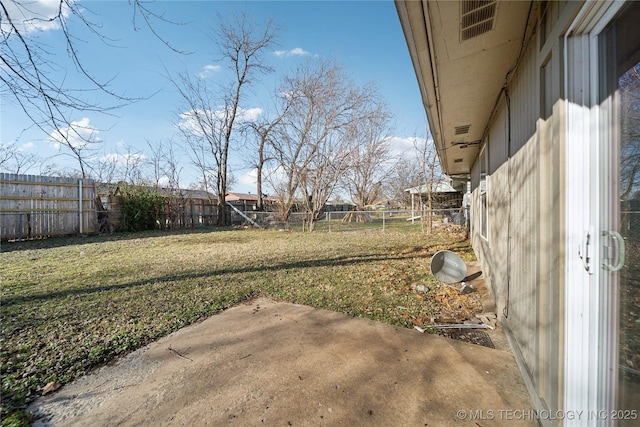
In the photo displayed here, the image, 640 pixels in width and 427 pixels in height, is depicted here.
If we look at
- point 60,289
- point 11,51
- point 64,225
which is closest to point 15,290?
point 60,289

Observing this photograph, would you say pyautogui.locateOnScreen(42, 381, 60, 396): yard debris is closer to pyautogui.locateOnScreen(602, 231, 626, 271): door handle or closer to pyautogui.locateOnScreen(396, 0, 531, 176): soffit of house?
pyautogui.locateOnScreen(602, 231, 626, 271): door handle

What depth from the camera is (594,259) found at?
1151mm

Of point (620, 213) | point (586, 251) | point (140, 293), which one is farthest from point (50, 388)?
point (620, 213)

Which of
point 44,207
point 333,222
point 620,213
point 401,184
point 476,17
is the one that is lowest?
point 333,222

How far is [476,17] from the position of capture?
1.85 m

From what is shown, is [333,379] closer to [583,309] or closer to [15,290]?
[583,309]

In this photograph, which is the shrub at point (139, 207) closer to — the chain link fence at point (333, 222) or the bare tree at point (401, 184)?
the chain link fence at point (333, 222)

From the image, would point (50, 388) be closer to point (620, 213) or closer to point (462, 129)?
point (620, 213)

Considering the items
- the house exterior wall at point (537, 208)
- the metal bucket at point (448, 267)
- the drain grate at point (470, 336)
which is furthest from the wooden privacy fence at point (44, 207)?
the house exterior wall at point (537, 208)

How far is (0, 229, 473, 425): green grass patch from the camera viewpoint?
2.20 meters

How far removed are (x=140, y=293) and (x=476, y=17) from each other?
4.71 metres

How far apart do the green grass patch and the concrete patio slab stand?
0.32 meters

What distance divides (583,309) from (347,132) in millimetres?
12700

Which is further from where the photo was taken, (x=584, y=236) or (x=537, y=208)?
(x=537, y=208)
